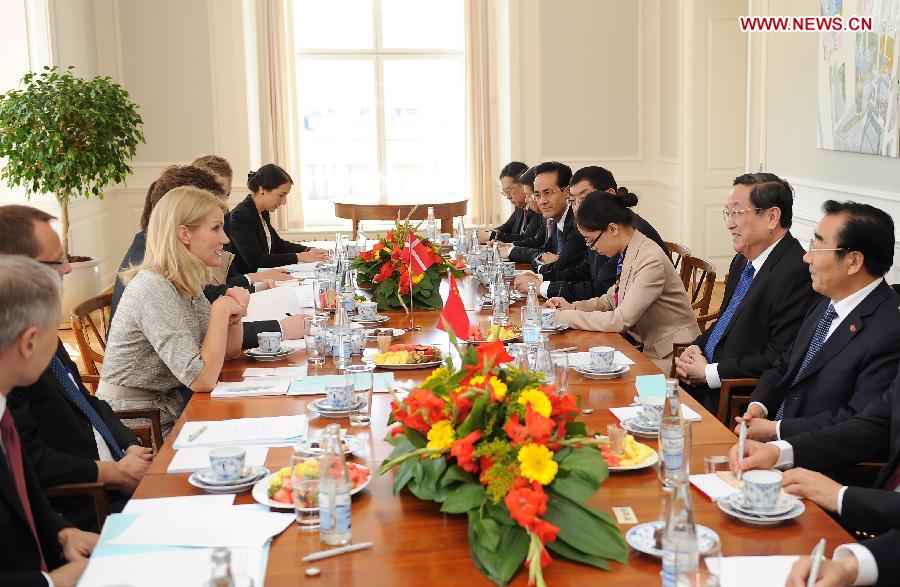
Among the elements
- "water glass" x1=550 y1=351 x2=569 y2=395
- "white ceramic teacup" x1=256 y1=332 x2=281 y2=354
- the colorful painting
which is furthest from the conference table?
the colorful painting

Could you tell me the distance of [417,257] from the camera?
4.30 meters

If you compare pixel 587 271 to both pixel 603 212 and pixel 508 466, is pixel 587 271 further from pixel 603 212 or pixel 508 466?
pixel 508 466

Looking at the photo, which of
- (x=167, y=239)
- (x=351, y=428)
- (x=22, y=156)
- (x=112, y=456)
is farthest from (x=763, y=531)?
(x=22, y=156)

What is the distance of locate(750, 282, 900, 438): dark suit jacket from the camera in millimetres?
2816

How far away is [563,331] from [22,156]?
15.0ft

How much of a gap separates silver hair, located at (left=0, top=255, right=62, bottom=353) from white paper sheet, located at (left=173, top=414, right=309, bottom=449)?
0.64 m

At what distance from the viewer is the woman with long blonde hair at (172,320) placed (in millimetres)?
3131

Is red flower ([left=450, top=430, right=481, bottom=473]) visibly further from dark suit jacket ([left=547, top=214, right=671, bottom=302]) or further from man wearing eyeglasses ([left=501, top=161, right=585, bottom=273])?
man wearing eyeglasses ([left=501, top=161, right=585, bottom=273])

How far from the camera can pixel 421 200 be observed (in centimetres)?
1019


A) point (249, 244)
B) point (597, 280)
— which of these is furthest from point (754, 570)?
point (249, 244)

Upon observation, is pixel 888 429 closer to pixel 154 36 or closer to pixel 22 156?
pixel 22 156

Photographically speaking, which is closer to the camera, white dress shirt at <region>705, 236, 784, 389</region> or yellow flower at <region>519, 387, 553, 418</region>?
yellow flower at <region>519, 387, 553, 418</region>

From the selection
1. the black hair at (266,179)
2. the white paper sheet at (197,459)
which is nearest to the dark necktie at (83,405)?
the white paper sheet at (197,459)

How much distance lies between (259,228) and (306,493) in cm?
447
